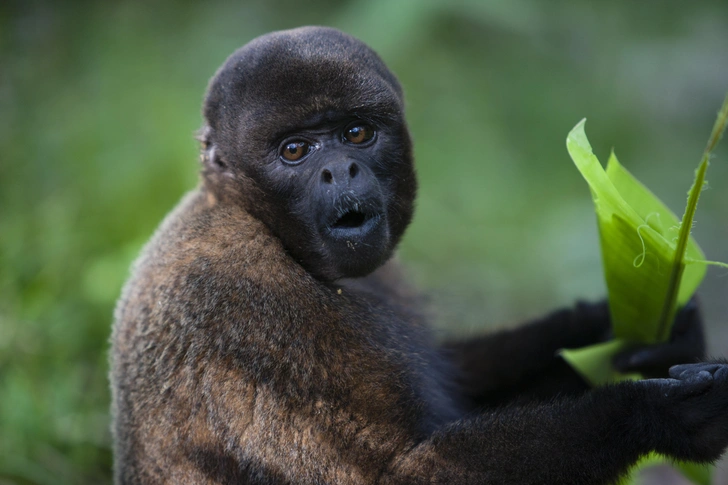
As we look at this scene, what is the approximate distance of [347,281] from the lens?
3896mm

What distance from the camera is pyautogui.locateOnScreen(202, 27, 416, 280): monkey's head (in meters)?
3.60

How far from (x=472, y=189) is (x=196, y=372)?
22.0 ft

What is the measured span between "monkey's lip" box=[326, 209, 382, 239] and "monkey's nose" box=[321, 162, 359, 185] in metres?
0.17

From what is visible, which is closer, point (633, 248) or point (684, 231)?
point (684, 231)

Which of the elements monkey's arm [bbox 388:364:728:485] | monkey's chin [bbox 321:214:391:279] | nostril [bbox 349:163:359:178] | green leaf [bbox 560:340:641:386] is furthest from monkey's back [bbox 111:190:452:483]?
green leaf [bbox 560:340:641:386]

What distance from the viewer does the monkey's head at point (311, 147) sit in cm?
360

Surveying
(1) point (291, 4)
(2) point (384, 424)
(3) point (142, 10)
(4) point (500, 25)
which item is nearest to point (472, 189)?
(4) point (500, 25)

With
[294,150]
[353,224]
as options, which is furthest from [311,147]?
[353,224]

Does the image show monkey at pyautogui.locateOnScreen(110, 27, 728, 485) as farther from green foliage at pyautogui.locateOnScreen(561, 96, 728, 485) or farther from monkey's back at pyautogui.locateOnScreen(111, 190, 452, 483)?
green foliage at pyautogui.locateOnScreen(561, 96, 728, 485)

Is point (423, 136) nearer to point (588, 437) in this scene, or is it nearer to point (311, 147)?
point (311, 147)

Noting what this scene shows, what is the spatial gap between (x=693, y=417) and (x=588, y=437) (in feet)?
1.51

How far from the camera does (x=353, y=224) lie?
363 centimetres

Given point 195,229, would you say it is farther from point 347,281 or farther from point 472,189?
point 472,189

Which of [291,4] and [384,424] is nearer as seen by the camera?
[384,424]
